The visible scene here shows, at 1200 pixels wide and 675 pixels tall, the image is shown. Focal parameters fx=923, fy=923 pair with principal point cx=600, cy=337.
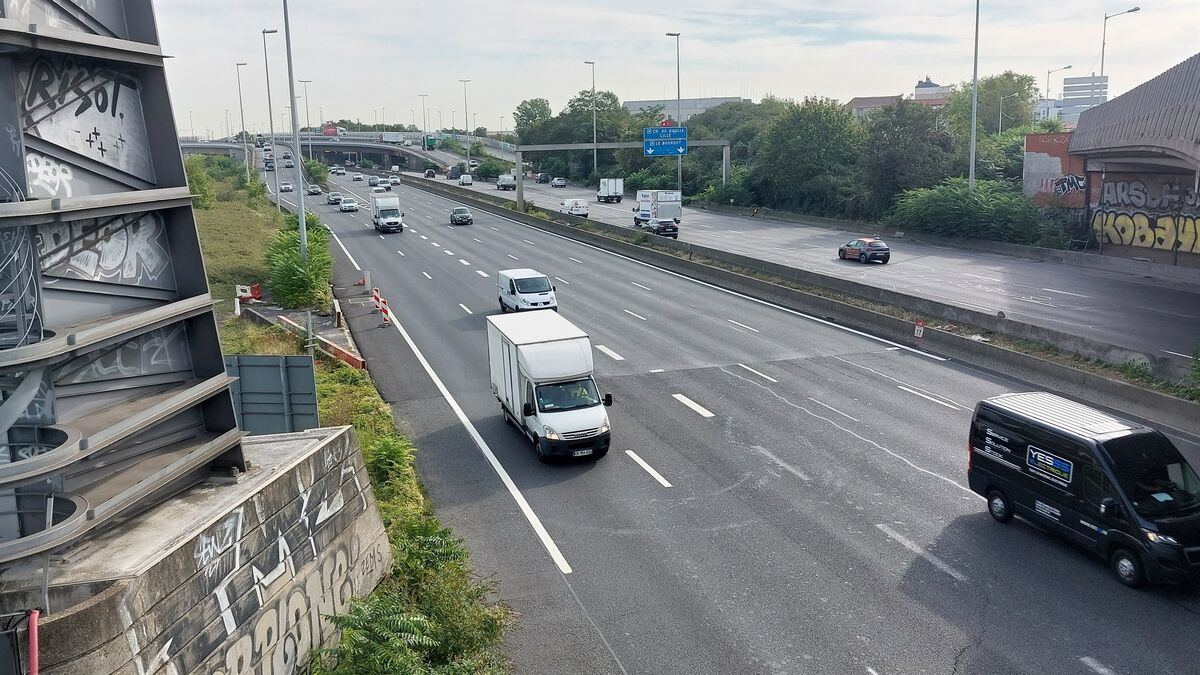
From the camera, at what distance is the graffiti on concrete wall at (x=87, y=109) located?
876 cm

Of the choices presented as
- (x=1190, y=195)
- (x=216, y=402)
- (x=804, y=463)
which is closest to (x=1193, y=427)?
(x=804, y=463)

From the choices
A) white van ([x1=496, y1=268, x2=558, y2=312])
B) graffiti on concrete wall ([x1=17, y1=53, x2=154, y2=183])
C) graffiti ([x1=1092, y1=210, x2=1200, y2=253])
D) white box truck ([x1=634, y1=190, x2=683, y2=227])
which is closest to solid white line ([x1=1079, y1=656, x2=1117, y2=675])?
graffiti on concrete wall ([x1=17, y1=53, x2=154, y2=183])

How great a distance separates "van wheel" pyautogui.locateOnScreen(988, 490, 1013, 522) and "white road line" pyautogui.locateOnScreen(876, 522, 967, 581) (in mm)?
1857

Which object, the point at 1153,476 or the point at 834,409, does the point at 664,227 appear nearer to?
the point at 834,409

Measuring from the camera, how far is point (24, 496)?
339 inches

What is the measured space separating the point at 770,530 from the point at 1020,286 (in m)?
28.5

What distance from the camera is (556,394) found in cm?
1994

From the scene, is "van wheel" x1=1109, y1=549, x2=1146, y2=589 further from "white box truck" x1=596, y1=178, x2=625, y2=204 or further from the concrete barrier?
"white box truck" x1=596, y1=178, x2=625, y2=204

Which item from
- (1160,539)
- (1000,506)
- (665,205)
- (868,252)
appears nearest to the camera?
(1160,539)

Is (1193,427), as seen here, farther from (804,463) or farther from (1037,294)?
(1037,294)

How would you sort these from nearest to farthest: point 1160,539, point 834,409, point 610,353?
point 1160,539 < point 834,409 < point 610,353

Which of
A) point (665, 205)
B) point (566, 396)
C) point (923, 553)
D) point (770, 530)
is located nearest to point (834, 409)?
point (566, 396)

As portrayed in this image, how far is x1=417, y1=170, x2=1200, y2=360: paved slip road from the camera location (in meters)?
30.4

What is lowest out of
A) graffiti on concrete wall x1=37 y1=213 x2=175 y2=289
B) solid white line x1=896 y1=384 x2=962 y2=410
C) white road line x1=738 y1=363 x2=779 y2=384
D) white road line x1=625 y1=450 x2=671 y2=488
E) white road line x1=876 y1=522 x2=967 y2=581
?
white road line x1=876 y1=522 x2=967 y2=581
